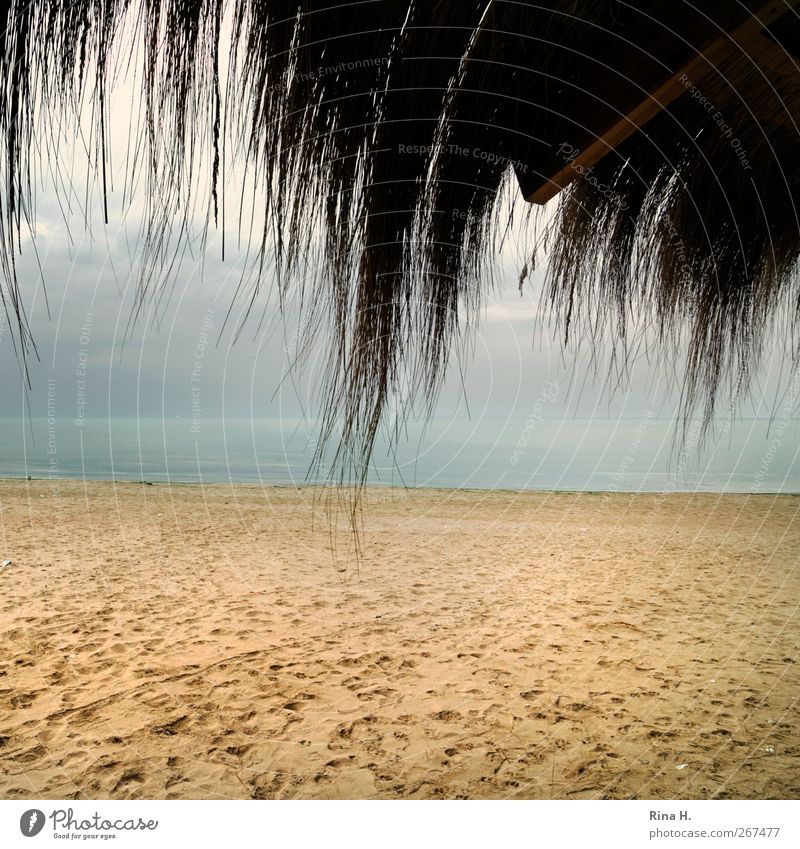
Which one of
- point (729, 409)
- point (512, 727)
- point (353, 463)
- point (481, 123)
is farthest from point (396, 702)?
point (481, 123)

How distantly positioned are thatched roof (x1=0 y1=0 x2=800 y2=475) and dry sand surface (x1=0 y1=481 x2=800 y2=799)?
74.8 inches

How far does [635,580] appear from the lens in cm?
577

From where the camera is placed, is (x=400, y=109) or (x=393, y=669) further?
(x=393, y=669)

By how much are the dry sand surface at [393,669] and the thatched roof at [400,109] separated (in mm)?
1900

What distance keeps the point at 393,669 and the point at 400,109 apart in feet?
9.97

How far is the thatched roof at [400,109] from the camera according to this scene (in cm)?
83
